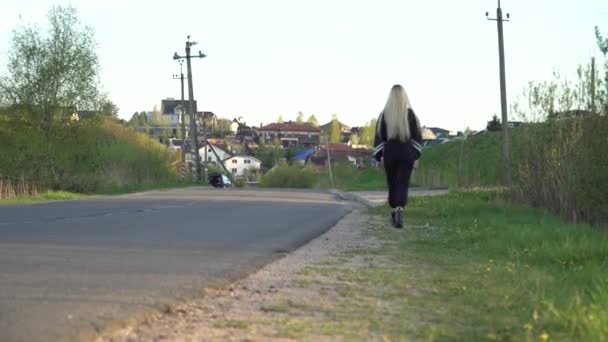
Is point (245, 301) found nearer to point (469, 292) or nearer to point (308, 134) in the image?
point (469, 292)

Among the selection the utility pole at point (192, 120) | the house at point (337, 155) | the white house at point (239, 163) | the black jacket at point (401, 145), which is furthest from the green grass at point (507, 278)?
the white house at point (239, 163)

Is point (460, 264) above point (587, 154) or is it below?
below

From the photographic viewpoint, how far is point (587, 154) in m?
13.2

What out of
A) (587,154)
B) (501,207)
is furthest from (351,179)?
(587,154)

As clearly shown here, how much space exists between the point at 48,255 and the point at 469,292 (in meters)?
4.66

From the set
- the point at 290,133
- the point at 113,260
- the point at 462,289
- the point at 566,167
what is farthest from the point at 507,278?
the point at 290,133

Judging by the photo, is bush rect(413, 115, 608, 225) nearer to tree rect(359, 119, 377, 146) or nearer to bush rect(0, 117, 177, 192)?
bush rect(0, 117, 177, 192)

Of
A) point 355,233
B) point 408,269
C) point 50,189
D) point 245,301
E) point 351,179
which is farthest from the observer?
point 351,179

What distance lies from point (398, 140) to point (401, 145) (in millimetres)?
88

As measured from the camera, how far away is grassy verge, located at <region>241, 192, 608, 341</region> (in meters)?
5.14

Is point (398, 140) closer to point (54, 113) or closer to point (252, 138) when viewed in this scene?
point (54, 113)

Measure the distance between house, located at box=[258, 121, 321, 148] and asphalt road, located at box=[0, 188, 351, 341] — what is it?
6418 inches

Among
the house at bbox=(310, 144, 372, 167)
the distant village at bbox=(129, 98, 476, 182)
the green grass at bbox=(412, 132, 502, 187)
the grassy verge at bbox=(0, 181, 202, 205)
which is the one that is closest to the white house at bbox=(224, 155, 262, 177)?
the distant village at bbox=(129, 98, 476, 182)

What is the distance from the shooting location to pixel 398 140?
465 inches
